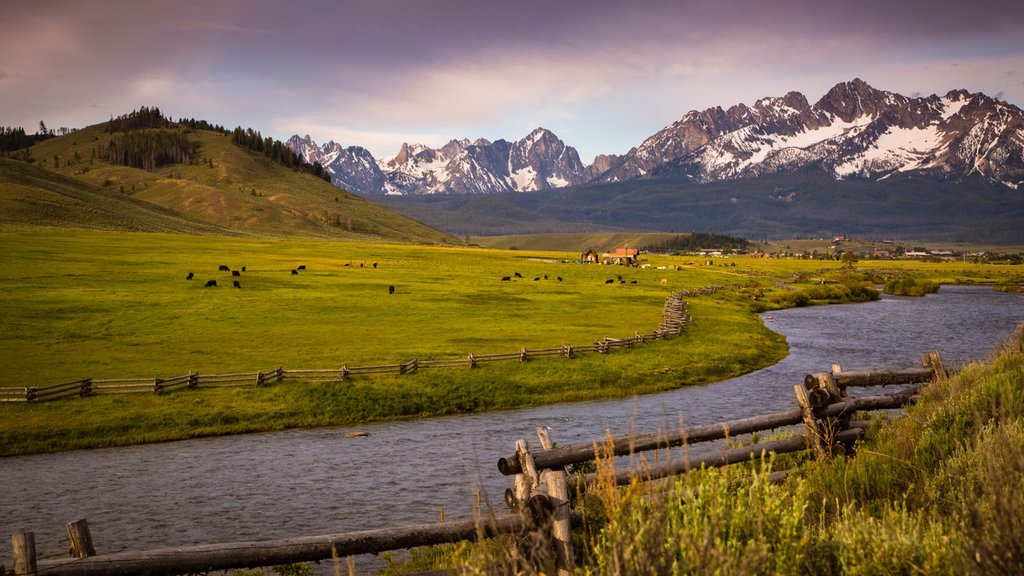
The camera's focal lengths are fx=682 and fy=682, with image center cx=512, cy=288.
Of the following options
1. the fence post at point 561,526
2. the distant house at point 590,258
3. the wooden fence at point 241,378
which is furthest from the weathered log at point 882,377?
the distant house at point 590,258

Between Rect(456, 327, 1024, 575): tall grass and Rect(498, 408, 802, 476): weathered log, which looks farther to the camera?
Rect(498, 408, 802, 476): weathered log

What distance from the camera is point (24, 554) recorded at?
7188mm

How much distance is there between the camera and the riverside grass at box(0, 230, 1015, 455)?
3281 cm

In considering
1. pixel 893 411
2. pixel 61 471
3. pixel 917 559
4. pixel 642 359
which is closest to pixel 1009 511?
pixel 917 559

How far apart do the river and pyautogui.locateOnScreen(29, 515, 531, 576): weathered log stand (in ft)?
14.3

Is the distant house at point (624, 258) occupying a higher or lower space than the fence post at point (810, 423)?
higher

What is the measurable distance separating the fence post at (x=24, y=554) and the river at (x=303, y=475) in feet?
28.2

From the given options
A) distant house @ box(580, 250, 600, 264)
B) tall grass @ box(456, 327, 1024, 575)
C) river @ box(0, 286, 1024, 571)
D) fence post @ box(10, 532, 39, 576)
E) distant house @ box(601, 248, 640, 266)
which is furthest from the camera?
distant house @ box(580, 250, 600, 264)

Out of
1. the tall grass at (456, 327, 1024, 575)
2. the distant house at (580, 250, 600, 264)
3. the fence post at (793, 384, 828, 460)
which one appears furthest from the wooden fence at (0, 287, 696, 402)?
the distant house at (580, 250, 600, 264)

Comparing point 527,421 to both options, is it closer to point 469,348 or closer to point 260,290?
point 469,348

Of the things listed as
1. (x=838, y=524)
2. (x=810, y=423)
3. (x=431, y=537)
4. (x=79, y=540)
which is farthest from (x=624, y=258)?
(x=79, y=540)

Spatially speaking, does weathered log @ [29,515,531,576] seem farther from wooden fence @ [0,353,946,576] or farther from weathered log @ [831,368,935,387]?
weathered log @ [831,368,935,387]

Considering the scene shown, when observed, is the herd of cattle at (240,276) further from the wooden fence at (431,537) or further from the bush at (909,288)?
the wooden fence at (431,537)

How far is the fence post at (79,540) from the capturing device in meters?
7.66
